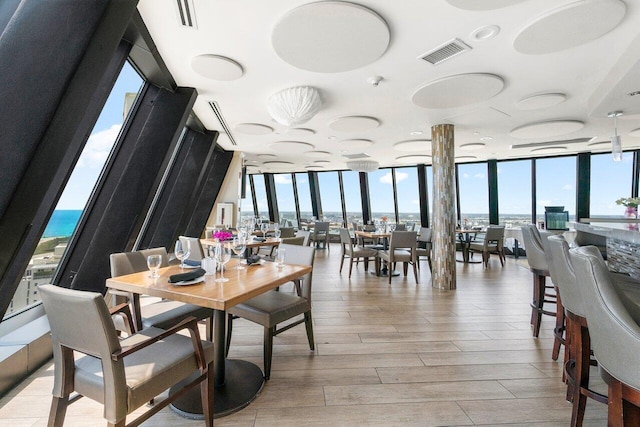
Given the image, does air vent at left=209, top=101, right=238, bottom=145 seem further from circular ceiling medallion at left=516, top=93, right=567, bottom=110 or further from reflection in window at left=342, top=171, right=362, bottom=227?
reflection in window at left=342, top=171, right=362, bottom=227

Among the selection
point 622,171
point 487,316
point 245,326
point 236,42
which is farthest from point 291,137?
point 622,171

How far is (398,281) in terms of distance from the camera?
5.28 m

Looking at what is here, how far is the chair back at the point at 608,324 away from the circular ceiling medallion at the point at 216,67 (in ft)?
10.6

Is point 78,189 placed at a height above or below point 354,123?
below

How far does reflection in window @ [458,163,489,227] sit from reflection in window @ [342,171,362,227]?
11.7 feet

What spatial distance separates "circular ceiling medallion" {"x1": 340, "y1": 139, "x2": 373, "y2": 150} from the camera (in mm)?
6452

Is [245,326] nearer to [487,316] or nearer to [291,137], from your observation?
[487,316]

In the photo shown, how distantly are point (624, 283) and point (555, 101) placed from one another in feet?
9.79

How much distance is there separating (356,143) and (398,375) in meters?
5.34

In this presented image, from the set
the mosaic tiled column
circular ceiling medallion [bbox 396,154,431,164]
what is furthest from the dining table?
circular ceiling medallion [bbox 396,154,431,164]

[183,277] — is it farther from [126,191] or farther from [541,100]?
[541,100]

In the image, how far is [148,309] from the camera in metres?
2.24

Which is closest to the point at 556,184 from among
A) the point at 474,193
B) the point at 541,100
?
the point at 474,193

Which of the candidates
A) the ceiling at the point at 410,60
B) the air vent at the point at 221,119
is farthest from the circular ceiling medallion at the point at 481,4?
the air vent at the point at 221,119
